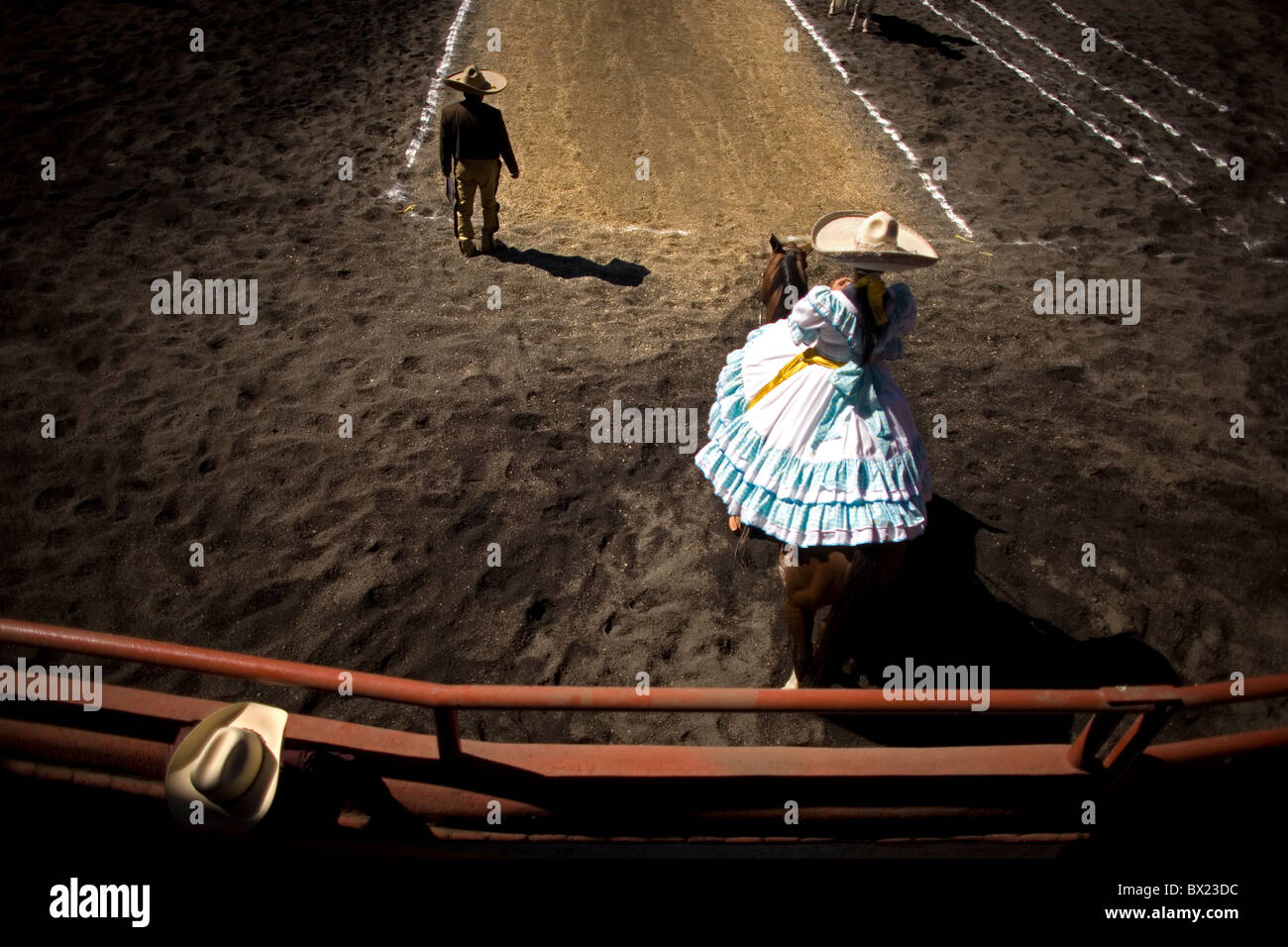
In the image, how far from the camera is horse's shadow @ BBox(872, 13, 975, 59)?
35.8 ft

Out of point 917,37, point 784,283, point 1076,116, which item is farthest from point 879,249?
point 917,37

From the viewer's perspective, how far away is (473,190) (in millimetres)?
6570

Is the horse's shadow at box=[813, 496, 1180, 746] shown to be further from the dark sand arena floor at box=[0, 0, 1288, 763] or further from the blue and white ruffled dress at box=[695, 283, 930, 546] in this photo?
the blue and white ruffled dress at box=[695, 283, 930, 546]

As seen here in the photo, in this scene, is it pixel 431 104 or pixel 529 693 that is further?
pixel 431 104

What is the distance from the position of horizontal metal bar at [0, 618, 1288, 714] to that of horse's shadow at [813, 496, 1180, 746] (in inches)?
47.7

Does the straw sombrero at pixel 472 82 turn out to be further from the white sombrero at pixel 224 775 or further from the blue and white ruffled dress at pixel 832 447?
the white sombrero at pixel 224 775

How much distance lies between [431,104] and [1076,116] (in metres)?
8.31

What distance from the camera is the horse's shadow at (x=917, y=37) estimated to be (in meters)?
10.9

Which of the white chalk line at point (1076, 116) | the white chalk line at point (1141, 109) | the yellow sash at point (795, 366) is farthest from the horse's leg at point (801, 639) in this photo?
the white chalk line at point (1076, 116)

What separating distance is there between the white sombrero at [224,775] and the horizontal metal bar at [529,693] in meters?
0.24

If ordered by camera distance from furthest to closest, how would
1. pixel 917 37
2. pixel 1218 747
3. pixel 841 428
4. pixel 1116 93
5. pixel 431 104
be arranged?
1. pixel 917 37
2. pixel 1116 93
3. pixel 431 104
4. pixel 841 428
5. pixel 1218 747

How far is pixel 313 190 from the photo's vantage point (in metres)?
7.35

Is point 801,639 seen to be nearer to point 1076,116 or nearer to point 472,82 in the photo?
point 472,82

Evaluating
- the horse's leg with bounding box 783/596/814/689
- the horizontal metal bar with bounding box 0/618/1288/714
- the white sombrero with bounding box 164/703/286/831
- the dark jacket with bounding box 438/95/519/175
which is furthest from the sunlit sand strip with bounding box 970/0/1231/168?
the white sombrero with bounding box 164/703/286/831
